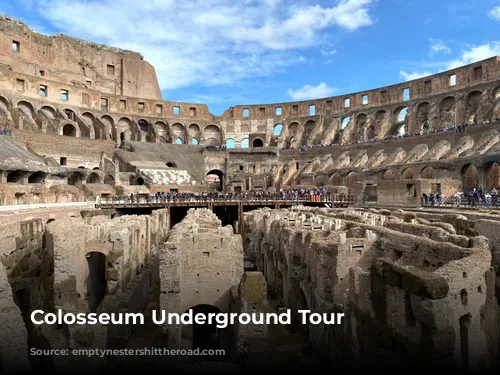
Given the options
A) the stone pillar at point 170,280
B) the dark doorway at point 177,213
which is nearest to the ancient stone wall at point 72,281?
the stone pillar at point 170,280

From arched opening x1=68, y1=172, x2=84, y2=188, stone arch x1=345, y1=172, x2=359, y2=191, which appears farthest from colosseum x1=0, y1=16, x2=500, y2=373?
stone arch x1=345, y1=172, x2=359, y2=191

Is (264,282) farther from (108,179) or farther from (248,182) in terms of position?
(248,182)

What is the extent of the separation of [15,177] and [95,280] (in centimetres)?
2088

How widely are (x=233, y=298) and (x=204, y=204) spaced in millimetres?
23610

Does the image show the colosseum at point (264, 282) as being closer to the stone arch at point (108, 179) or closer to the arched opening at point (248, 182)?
the stone arch at point (108, 179)

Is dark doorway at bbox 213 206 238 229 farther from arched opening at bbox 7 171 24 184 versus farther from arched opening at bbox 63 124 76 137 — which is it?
arched opening at bbox 63 124 76 137

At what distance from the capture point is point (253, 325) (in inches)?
269

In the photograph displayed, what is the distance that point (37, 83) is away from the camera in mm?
45188

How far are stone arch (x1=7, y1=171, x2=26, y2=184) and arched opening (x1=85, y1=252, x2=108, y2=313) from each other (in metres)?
19.7

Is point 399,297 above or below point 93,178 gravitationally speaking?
below

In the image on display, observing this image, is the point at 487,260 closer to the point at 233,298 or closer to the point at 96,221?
the point at 233,298

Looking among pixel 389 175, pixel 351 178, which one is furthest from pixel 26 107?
pixel 389 175

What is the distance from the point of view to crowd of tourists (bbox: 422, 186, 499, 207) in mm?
19867

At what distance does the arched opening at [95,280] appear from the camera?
10.6 metres
